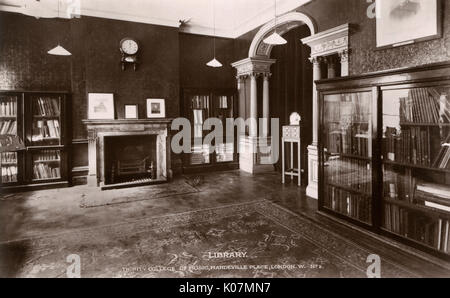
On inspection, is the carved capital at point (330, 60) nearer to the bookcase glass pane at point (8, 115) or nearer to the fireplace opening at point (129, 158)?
the fireplace opening at point (129, 158)

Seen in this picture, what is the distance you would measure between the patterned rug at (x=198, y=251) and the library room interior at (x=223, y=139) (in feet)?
0.08

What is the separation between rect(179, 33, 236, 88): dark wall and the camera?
7270 millimetres

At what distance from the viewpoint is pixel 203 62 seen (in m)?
7.49

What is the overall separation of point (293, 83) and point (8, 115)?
233 inches

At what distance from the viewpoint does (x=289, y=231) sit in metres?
3.60

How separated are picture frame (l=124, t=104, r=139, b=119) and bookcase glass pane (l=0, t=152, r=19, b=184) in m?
2.26

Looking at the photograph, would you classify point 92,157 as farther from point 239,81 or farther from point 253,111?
point 239,81

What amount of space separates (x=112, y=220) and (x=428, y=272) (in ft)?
12.2

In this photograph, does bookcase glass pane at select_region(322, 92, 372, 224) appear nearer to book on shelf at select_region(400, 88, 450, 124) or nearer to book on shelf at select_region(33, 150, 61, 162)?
book on shelf at select_region(400, 88, 450, 124)

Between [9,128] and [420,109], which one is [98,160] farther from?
[420,109]

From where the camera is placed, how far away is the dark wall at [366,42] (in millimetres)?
3306

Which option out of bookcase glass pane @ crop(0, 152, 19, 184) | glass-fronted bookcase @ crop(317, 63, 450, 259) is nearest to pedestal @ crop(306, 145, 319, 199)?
glass-fronted bookcase @ crop(317, 63, 450, 259)

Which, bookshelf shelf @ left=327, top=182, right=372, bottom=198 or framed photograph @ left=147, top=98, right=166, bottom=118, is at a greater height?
framed photograph @ left=147, top=98, right=166, bottom=118

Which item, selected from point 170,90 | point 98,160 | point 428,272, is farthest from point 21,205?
point 428,272
